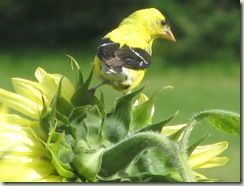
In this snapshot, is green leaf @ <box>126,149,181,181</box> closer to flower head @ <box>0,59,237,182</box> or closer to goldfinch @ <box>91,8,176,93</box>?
flower head @ <box>0,59,237,182</box>

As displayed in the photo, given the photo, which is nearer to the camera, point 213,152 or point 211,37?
point 213,152

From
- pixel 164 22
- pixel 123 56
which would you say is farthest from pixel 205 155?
pixel 164 22

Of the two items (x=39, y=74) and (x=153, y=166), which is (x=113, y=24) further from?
(x=153, y=166)

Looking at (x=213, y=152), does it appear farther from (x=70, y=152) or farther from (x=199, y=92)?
(x=199, y=92)

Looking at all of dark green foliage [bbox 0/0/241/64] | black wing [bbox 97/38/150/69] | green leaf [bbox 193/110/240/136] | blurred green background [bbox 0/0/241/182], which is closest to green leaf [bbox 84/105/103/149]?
green leaf [bbox 193/110/240/136]

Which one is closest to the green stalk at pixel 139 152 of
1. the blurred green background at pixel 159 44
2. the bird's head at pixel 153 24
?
the bird's head at pixel 153 24

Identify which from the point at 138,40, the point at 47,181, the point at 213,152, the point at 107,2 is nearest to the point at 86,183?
the point at 47,181
